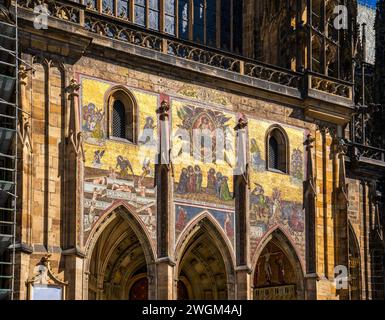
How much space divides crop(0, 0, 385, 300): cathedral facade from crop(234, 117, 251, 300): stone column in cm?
3

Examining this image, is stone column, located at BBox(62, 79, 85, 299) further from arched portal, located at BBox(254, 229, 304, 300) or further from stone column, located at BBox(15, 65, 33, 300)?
arched portal, located at BBox(254, 229, 304, 300)

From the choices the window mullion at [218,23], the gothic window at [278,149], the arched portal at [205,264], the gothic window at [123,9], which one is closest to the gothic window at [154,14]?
the gothic window at [123,9]

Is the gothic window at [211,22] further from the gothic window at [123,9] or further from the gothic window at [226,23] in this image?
the gothic window at [123,9]

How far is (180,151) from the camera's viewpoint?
25.6 m

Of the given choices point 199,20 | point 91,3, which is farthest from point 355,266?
point 91,3

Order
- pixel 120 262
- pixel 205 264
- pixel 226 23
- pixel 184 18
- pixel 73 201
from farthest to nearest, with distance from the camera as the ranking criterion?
pixel 226 23, pixel 184 18, pixel 205 264, pixel 120 262, pixel 73 201

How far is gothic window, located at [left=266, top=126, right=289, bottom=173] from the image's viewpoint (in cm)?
2797

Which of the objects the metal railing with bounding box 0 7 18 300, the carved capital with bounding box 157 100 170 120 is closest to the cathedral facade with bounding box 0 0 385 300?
the carved capital with bounding box 157 100 170 120

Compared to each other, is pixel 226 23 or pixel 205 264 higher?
pixel 226 23

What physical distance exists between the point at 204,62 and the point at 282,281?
675cm

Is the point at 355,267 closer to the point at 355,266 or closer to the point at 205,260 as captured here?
the point at 355,266

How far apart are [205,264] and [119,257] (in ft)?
8.27

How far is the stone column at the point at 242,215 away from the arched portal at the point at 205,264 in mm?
270
